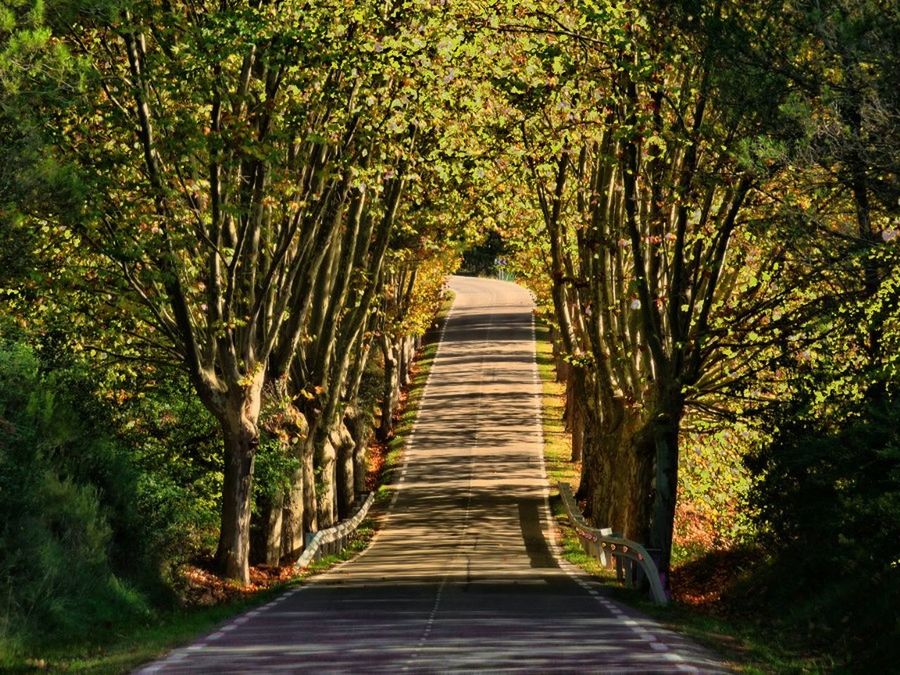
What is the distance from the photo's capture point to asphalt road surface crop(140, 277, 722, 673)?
42.7 ft

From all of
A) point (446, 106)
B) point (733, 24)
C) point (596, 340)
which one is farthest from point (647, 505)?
point (733, 24)

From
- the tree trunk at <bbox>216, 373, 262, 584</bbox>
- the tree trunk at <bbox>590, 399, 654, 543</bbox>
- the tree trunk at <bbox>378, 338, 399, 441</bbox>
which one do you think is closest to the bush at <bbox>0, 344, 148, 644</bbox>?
the tree trunk at <bbox>216, 373, 262, 584</bbox>

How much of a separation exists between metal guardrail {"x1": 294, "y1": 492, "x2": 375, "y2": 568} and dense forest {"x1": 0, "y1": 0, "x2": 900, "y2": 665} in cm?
59

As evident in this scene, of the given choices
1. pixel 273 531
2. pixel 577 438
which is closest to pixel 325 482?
pixel 273 531

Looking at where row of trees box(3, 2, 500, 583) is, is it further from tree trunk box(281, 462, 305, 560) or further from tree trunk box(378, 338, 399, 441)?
tree trunk box(378, 338, 399, 441)

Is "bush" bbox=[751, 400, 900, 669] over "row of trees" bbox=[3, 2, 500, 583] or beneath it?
beneath

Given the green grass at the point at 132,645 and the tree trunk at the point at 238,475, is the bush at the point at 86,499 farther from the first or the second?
the tree trunk at the point at 238,475

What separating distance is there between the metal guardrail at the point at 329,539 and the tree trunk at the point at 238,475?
4683mm

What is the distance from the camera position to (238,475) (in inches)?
947

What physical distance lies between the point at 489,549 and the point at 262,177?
1583 cm

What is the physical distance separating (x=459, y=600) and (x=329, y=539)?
42.3 feet

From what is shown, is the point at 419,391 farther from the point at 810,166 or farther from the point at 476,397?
the point at 810,166

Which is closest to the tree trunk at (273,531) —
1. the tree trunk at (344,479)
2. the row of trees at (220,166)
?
the row of trees at (220,166)

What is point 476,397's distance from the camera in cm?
6862
